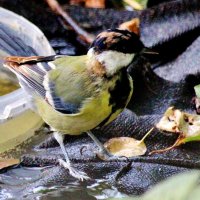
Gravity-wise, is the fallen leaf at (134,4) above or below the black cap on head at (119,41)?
below

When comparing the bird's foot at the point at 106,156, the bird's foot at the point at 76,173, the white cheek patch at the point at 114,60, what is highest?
the white cheek patch at the point at 114,60

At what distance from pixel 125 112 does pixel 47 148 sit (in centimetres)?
45

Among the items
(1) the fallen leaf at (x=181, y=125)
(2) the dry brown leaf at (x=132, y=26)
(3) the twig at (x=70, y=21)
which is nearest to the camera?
(1) the fallen leaf at (x=181, y=125)

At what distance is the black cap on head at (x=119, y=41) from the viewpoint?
2.02 meters

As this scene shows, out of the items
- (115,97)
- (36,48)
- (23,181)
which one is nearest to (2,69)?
(36,48)

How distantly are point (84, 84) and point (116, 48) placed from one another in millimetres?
222

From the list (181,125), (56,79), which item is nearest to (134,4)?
(181,125)

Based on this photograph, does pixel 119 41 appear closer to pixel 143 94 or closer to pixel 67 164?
pixel 67 164

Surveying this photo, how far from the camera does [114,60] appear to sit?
2.07 m

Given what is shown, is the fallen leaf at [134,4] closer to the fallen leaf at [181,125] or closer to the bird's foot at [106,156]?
the fallen leaf at [181,125]

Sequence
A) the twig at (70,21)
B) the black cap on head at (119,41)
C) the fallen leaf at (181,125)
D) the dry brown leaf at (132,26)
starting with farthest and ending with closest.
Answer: the twig at (70,21) < the dry brown leaf at (132,26) < the fallen leaf at (181,125) < the black cap on head at (119,41)

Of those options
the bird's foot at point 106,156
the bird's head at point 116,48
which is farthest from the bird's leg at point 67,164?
the bird's head at point 116,48

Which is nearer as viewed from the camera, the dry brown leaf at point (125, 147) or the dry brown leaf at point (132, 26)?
the dry brown leaf at point (125, 147)

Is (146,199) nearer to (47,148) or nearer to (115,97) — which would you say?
(115,97)
